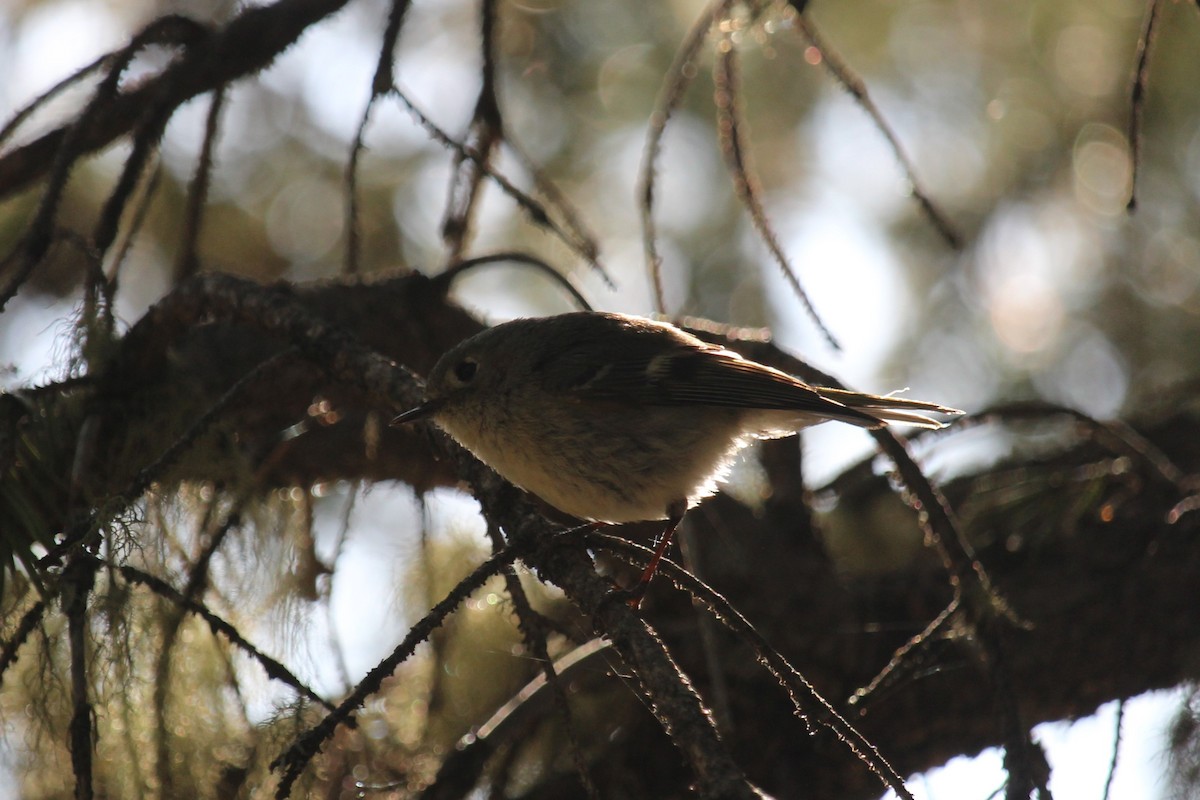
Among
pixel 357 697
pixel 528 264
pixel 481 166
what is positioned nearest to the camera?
pixel 357 697

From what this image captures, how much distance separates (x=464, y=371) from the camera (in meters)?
2.47

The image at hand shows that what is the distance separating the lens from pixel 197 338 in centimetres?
260

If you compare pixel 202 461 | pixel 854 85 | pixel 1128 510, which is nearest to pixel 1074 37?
pixel 1128 510

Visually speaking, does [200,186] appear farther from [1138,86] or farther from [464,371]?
[1138,86]

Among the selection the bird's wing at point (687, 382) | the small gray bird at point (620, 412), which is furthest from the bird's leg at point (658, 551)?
the bird's wing at point (687, 382)

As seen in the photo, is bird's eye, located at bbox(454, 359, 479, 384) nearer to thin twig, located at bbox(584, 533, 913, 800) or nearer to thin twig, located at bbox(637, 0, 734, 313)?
thin twig, located at bbox(637, 0, 734, 313)

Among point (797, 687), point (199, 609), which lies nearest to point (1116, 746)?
point (797, 687)

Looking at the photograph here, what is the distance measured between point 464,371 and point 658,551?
23.6 inches

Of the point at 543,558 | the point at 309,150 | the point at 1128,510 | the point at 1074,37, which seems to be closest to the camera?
the point at 543,558

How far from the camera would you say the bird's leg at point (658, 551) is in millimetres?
2133

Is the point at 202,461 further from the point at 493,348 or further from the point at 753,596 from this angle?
the point at 753,596

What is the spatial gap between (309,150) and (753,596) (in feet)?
9.44

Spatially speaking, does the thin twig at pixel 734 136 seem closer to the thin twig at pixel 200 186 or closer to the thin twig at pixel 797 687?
the thin twig at pixel 797 687

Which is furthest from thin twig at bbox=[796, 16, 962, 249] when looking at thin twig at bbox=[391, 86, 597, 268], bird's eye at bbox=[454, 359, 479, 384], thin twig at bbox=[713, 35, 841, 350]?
bird's eye at bbox=[454, 359, 479, 384]
